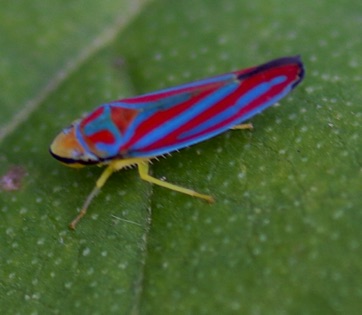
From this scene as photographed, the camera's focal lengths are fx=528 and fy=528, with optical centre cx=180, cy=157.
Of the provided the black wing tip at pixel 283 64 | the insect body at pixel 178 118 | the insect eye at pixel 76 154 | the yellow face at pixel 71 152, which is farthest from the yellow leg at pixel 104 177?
the black wing tip at pixel 283 64

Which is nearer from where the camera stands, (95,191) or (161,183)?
(161,183)

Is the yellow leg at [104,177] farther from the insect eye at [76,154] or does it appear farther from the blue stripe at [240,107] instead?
the blue stripe at [240,107]

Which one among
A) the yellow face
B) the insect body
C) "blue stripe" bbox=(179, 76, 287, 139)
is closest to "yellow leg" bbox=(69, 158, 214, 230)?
the insect body

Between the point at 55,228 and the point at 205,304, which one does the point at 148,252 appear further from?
the point at 55,228

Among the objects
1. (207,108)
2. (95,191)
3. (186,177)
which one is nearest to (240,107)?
(207,108)

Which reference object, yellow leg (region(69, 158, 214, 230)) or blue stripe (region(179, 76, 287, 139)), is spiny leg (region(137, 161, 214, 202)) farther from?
blue stripe (region(179, 76, 287, 139))

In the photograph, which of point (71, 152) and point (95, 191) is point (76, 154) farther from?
point (95, 191)
